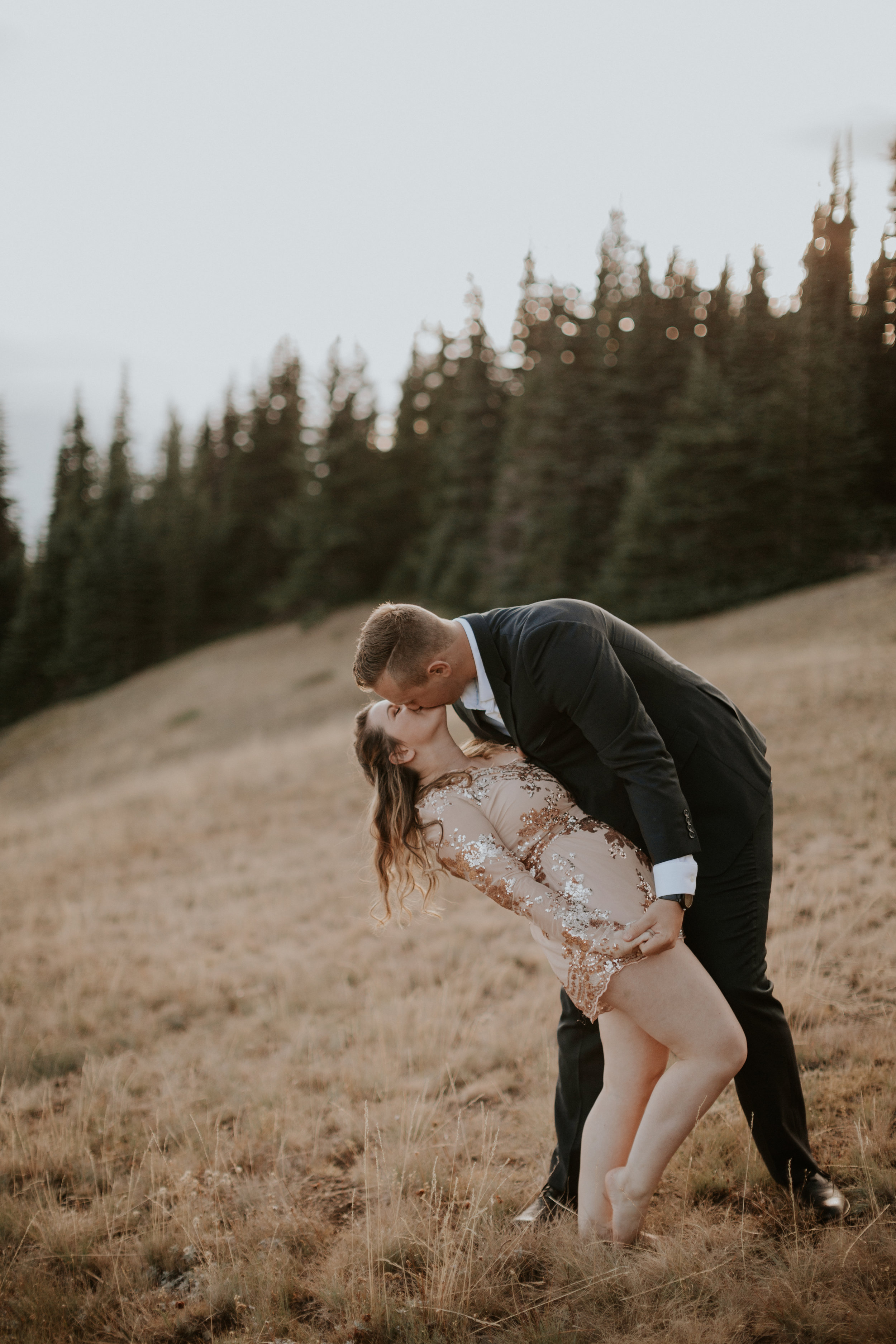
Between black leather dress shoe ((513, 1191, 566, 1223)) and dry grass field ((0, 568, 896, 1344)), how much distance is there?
2.7 inches

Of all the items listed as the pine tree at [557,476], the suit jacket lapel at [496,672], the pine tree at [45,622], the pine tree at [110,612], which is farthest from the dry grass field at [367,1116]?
the pine tree at [45,622]

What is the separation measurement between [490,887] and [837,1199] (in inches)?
60.7

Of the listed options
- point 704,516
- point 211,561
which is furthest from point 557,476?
point 211,561

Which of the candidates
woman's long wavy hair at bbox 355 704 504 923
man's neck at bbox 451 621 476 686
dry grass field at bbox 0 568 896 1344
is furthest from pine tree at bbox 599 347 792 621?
man's neck at bbox 451 621 476 686

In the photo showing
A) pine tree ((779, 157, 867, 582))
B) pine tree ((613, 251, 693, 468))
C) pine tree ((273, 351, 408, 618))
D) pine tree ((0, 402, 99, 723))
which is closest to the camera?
pine tree ((779, 157, 867, 582))

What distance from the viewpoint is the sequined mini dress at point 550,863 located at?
2.46 metres

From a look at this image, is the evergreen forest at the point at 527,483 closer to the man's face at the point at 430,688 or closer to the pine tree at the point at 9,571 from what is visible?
the pine tree at the point at 9,571

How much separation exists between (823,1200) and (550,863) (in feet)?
4.70

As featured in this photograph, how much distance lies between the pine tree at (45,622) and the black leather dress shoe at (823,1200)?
4665cm

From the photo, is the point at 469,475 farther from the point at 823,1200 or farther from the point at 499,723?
the point at 823,1200

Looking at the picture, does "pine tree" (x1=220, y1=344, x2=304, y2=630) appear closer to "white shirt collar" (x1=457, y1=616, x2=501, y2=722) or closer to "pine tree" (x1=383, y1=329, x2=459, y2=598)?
"pine tree" (x1=383, y1=329, x2=459, y2=598)

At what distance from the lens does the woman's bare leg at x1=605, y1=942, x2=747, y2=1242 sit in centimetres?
239

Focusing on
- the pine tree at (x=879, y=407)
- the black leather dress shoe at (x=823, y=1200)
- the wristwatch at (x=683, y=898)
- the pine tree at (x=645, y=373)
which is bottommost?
the black leather dress shoe at (x=823, y=1200)

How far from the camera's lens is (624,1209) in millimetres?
2543
